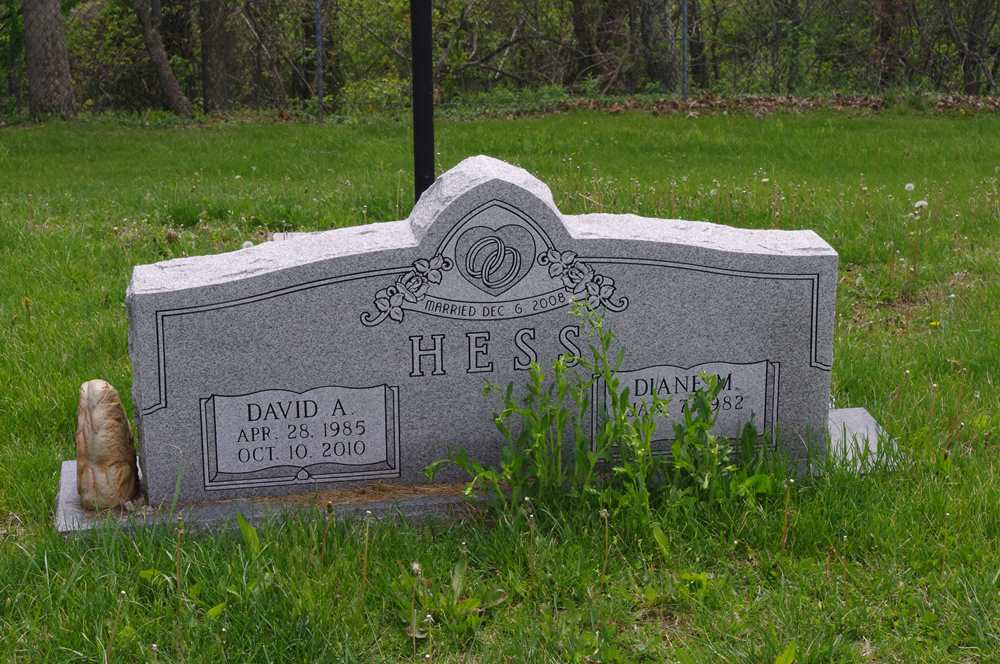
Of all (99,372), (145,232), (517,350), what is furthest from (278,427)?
(145,232)

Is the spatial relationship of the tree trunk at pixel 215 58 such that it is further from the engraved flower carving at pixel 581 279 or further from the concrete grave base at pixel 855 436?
the engraved flower carving at pixel 581 279

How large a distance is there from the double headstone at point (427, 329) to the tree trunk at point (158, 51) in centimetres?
1449

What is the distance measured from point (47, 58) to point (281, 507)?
1305 cm

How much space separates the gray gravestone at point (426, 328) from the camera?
13.3 feet

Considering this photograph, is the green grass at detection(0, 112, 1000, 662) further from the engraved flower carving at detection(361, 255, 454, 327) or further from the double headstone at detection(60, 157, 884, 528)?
the engraved flower carving at detection(361, 255, 454, 327)

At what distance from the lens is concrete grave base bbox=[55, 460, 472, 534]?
395cm

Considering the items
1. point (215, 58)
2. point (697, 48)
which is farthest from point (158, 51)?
point (697, 48)

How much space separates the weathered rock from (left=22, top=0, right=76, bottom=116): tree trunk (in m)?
12.7

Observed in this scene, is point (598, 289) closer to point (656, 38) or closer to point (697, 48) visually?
point (656, 38)

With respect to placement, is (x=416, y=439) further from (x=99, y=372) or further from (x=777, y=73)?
(x=777, y=73)

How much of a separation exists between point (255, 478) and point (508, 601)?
1.08 meters

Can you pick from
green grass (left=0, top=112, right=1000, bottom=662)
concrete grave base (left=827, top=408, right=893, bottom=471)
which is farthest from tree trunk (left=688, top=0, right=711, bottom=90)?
concrete grave base (left=827, top=408, right=893, bottom=471)

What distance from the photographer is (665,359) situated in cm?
434

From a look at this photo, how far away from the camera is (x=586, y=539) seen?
12.6 feet
